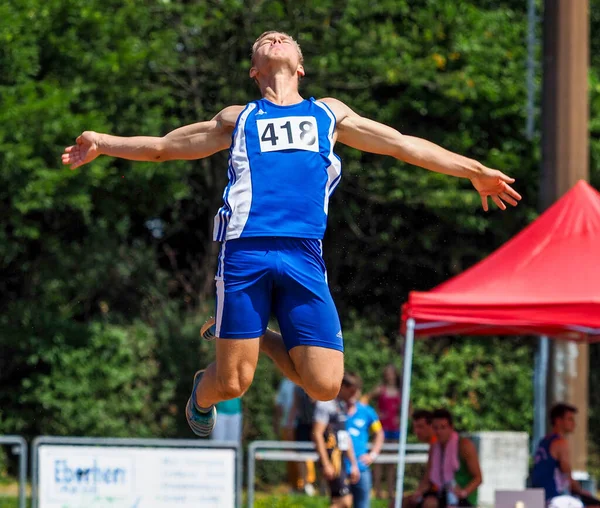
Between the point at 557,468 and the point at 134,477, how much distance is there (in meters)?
3.80

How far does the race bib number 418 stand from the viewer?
5730mm

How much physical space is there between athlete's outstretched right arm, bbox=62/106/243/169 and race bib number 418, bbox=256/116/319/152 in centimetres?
22

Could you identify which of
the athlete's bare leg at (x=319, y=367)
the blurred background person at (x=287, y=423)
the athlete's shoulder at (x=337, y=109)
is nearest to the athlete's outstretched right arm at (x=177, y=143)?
the athlete's shoulder at (x=337, y=109)

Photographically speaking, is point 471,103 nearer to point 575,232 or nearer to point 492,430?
point 492,430

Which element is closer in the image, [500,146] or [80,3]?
[80,3]

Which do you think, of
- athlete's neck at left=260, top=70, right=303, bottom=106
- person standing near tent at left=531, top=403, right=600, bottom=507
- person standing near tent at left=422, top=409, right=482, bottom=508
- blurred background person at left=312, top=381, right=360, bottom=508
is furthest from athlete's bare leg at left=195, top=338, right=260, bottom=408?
blurred background person at left=312, top=381, right=360, bottom=508

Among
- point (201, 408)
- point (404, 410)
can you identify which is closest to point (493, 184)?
point (201, 408)

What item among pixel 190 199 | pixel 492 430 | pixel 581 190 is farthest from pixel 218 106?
→ pixel 581 190

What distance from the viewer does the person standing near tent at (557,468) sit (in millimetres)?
10891

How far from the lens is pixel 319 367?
19.2 ft

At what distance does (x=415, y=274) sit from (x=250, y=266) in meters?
14.9

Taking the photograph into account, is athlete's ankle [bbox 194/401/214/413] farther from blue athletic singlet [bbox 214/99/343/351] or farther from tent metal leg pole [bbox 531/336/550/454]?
tent metal leg pole [bbox 531/336/550/454]

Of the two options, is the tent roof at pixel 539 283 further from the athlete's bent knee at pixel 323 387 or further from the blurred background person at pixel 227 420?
the blurred background person at pixel 227 420

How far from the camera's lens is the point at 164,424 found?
677 inches
